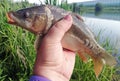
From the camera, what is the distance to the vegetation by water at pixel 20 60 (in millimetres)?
4594

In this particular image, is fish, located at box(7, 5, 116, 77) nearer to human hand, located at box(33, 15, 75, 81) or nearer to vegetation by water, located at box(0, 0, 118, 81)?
human hand, located at box(33, 15, 75, 81)

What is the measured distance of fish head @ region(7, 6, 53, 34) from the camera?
2188mm

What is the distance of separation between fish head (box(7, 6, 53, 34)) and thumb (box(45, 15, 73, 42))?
63mm

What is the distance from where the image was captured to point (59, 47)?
2.30 meters

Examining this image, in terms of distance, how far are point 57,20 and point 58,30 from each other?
0.07 metres

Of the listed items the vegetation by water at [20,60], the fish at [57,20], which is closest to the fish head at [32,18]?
the fish at [57,20]

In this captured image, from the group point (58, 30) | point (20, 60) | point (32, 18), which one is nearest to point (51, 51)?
point (58, 30)

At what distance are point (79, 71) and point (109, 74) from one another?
508 mm

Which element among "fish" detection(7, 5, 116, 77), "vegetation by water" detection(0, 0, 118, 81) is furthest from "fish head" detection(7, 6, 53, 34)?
"vegetation by water" detection(0, 0, 118, 81)

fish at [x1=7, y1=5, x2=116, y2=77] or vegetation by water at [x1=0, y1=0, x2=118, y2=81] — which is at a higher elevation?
fish at [x1=7, y1=5, x2=116, y2=77]

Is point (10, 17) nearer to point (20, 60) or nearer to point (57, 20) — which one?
point (57, 20)

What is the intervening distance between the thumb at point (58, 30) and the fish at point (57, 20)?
24 mm

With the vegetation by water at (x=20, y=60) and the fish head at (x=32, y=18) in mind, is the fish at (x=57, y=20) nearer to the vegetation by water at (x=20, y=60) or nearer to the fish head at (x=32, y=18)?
the fish head at (x=32, y=18)

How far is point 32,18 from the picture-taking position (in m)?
2.24
